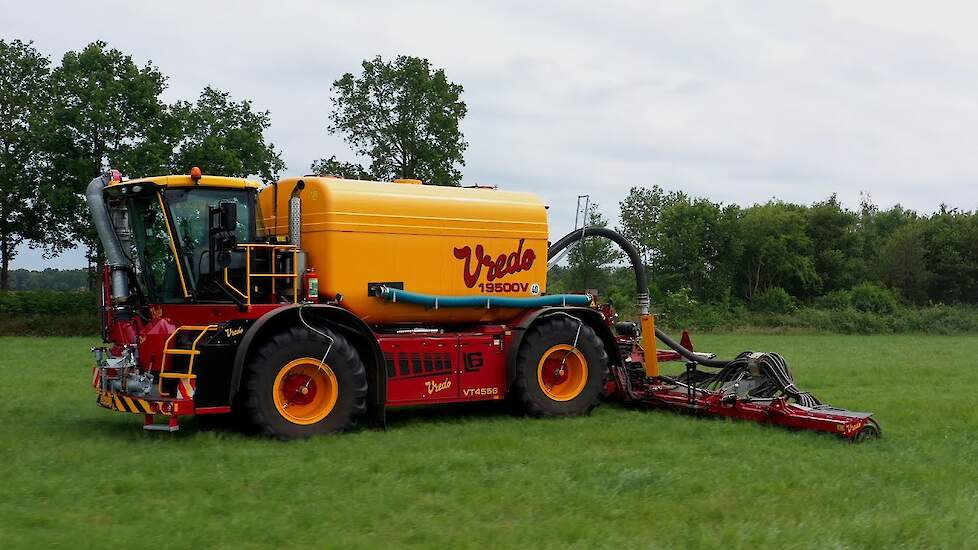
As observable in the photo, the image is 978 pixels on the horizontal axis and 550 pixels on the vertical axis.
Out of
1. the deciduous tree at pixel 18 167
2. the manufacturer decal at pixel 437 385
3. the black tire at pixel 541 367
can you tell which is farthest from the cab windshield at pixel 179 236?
the deciduous tree at pixel 18 167

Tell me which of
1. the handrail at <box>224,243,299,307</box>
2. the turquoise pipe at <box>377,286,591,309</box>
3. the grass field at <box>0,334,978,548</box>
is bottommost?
the grass field at <box>0,334,978,548</box>

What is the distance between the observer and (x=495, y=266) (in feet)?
42.5

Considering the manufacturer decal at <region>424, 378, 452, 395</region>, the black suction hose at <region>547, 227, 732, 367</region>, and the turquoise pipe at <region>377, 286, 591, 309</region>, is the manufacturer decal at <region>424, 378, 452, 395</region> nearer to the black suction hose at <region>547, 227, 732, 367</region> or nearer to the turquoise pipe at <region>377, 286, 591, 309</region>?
the turquoise pipe at <region>377, 286, 591, 309</region>

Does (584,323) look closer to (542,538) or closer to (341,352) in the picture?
(341,352)

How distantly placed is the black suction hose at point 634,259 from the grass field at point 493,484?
1.25 metres

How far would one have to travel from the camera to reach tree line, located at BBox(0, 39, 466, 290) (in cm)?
3906

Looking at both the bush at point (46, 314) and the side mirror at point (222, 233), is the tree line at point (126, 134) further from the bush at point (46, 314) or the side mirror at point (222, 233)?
A: the side mirror at point (222, 233)

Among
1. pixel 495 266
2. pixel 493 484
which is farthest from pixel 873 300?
pixel 493 484

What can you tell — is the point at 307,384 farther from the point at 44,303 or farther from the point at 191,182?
the point at 44,303

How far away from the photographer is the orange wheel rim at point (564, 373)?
1314 centimetres

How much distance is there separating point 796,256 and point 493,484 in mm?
64582

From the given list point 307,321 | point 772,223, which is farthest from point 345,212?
point 772,223

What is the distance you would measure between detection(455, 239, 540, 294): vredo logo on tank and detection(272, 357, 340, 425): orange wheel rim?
2.54 m

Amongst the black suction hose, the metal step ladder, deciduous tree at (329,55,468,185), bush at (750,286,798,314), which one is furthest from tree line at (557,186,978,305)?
the metal step ladder
